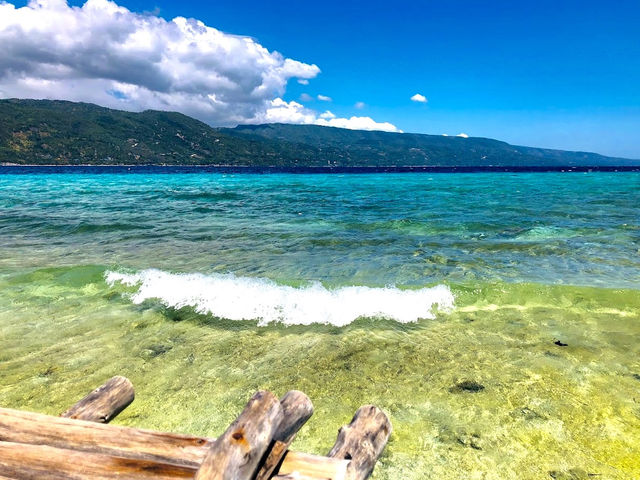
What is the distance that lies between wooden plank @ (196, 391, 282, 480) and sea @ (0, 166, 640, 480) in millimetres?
1989

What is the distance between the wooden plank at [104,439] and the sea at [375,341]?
1.98m

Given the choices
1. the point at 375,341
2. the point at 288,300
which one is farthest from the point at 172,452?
the point at 288,300

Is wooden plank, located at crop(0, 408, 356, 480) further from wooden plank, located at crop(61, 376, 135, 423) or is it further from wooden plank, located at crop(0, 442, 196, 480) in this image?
wooden plank, located at crop(61, 376, 135, 423)

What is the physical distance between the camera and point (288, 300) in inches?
339

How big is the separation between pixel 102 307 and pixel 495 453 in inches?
337

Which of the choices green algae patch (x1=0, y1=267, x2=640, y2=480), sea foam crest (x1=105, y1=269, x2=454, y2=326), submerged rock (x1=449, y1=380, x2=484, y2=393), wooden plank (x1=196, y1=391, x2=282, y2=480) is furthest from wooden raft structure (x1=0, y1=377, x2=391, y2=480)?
sea foam crest (x1=105, y1=269, x2=454, y2=326)

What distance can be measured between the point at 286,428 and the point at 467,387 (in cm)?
342

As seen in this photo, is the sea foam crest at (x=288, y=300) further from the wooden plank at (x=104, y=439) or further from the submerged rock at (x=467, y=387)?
the wooden plank at (x=104, y=439)

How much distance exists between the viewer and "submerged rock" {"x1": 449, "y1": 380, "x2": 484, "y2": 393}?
5.38 metres

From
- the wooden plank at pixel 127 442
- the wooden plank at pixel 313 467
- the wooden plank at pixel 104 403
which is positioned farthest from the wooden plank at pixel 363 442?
the wooden plank at pixel 104 403

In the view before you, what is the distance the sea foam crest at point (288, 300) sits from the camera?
8094 millimetres

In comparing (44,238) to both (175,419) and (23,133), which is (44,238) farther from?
(23,133)

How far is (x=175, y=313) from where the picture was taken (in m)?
8.41

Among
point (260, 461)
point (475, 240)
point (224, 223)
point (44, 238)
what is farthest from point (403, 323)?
point (44, 238)
